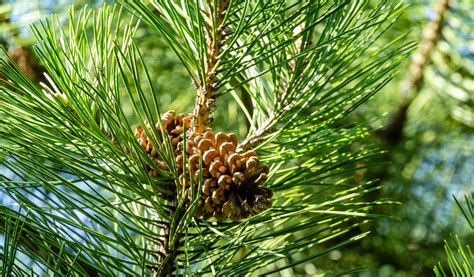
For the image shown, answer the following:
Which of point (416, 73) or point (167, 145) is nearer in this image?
point (167, 145)

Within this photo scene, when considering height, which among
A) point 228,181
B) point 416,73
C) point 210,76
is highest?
point 416,73

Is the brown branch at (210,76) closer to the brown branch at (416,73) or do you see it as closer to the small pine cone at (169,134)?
the small pine cone at (169,134)

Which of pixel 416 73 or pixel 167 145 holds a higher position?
pixel 416 73

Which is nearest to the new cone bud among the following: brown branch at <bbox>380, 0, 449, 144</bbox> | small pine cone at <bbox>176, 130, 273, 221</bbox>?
small pine cone at <bbox>176, 130, 273, 221</bbox>

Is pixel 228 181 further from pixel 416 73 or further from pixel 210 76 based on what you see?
pixel 416 73

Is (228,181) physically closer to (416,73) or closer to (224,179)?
(224,179)

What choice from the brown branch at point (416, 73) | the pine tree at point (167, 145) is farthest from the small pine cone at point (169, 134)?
the brown branch at point (416, 73)

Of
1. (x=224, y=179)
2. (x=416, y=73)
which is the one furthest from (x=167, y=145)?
(x=416, y=73)
